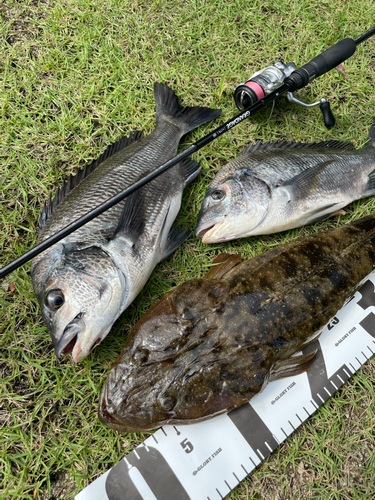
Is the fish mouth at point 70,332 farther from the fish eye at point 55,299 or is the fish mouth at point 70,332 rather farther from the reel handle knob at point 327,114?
the reel handle knob at point 327,114

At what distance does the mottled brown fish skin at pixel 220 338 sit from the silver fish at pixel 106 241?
340 mm

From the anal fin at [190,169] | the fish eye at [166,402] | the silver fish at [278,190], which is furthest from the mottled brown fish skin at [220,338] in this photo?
the anal fin at [190,169]

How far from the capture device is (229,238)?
3066 millimetres

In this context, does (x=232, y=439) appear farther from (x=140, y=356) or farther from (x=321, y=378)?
(x=140, y=356)

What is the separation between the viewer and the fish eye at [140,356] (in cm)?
234

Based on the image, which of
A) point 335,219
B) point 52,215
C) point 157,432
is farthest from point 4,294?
point 335,219

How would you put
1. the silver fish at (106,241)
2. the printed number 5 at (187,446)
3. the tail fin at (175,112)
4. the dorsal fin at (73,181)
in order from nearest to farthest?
the silver fish at (106,241) < the printed number 5 at (187,446) < the dorsal fin at (73,181) < the tail fin at (175,112)

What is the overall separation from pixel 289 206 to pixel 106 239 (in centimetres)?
171

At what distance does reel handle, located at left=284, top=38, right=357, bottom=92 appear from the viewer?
3158mm

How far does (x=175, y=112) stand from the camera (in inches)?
134

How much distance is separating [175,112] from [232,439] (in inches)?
123

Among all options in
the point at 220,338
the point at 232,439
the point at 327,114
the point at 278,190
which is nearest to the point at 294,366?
the point at 232,439

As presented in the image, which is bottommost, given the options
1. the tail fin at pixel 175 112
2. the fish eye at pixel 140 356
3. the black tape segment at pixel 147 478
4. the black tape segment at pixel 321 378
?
the black tape segment at pixel 147 478

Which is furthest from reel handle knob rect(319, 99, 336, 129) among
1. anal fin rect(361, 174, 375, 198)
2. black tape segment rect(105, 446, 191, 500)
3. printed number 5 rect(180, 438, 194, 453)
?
black tape segment rect(105, 446, 191, 500)
